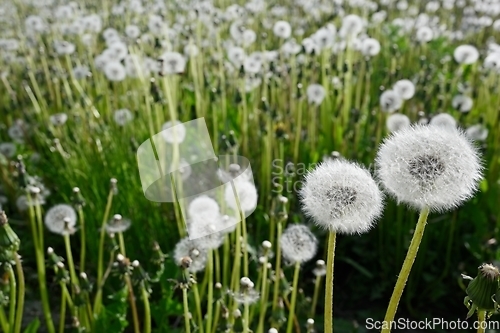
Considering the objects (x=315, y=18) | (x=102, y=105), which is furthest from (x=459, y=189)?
(x=315, y=18)

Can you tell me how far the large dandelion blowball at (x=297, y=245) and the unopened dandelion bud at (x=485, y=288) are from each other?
→ 28.0 inches

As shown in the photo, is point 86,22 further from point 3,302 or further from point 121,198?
point 3,302

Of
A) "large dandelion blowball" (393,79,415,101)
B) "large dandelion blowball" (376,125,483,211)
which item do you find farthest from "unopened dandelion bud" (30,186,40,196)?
"large dandelion blowball" (393,79,415,101)

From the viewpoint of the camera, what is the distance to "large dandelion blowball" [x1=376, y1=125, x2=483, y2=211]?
38.8 inches

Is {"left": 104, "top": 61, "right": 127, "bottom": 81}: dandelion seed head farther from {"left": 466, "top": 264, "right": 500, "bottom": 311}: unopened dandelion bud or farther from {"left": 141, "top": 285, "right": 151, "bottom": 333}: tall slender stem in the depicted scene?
{"left": 466, "top": 264, "right": 500, "bottom": 311}: unopened dandelion bud

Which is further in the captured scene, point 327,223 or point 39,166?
point 39,166

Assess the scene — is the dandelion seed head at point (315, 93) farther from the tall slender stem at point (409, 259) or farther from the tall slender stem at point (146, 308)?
the tall slender stem at point (409, 259)

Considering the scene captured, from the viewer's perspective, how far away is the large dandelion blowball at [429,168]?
99 cm

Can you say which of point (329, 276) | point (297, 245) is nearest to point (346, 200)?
point (329, 276)

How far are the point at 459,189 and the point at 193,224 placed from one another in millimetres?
897

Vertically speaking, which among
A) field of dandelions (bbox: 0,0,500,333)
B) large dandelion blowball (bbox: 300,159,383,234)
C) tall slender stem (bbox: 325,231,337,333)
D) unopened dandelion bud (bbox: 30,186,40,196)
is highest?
large dandelion blowball (bbox: 300,159,383,234)

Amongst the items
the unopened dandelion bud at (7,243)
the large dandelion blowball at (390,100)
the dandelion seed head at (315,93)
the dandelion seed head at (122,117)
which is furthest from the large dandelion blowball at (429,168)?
the dandelion seed head at (122,117)

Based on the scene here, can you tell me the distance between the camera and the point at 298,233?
68.1 inches

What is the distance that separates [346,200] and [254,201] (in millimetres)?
778
